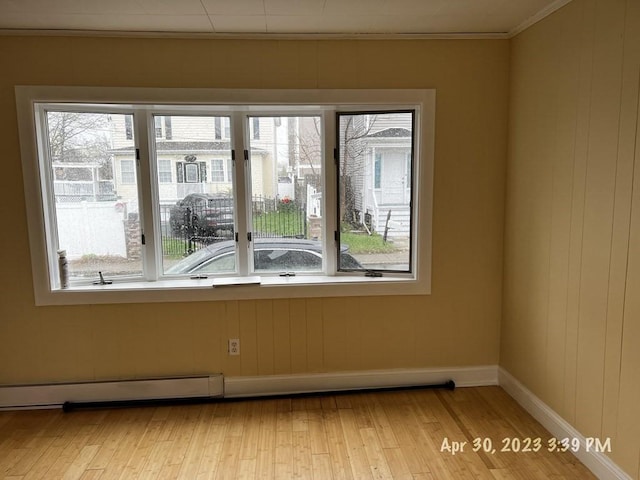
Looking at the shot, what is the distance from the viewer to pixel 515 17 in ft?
7.54

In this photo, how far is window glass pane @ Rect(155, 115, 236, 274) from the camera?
2703mm

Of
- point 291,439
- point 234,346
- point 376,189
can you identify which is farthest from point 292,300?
point 376,189

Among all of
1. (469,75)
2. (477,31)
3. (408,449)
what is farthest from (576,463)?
(477,31)

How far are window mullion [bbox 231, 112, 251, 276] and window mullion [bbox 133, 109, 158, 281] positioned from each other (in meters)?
0.55

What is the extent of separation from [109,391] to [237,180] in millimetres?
1604

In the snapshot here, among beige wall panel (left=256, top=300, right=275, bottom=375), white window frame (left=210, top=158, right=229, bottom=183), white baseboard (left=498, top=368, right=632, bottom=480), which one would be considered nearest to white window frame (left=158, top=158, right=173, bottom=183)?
white window frame (left=210, top=158, right=229, bottom=183)

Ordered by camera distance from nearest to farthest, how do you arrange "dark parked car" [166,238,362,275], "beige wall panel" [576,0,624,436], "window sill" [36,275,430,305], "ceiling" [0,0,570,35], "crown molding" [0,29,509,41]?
"beige wall panel" [576,0,624,436]
"ceiling" [0,0,570,35]
"crown molding" [0,29,509,41]
"window sill" [36,275,430,305]
"dark parked car" [166,238,362,275]

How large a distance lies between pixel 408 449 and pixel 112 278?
2143 millimetres

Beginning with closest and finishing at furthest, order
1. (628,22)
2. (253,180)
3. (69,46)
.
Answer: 1. (628,22)
2. (69,46)
3. (253,180)

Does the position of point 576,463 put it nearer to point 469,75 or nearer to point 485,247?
point 485,247

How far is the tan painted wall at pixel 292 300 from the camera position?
244cm

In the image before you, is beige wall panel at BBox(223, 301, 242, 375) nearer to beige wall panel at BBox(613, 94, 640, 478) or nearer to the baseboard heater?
the baseboard heater

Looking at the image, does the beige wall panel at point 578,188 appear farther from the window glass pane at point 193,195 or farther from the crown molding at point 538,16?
the window glass pane at point 193,195

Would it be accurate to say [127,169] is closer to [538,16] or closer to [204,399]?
[204,399]
